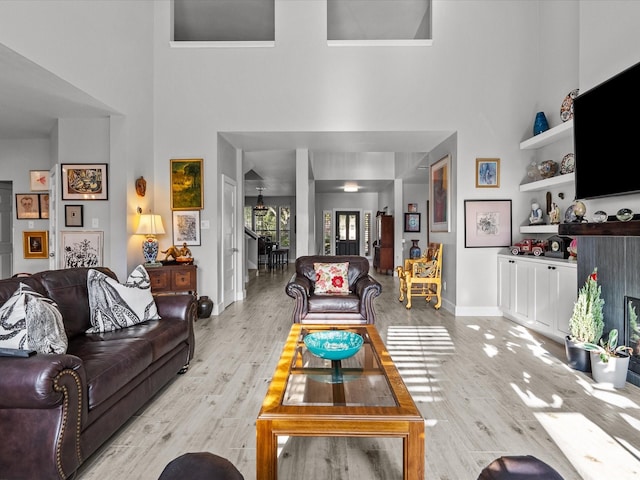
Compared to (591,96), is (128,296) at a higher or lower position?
lower

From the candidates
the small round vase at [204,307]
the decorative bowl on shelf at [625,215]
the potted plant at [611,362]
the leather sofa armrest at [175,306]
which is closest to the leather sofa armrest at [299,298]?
the leather sofa armrest at [175,306]

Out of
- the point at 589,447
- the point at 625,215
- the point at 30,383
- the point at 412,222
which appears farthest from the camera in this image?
the point at 412,222

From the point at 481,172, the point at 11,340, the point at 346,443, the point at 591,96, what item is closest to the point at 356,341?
the point at 346,443

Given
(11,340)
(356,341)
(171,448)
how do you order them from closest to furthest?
(11,340), (171,448), (356,341)

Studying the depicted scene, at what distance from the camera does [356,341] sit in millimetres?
2143

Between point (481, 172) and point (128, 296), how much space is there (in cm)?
474

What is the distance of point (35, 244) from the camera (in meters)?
5.77

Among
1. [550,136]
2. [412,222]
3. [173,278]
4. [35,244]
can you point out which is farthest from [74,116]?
[412,222]

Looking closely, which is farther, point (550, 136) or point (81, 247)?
point (81, 247)

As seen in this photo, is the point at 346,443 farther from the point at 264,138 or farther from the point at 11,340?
the point at 264,138

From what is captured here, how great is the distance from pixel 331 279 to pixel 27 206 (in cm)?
511

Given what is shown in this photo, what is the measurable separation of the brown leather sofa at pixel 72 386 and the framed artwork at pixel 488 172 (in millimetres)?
4542

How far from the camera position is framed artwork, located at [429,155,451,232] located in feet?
18.2

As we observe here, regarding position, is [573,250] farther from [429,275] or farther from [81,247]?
[81,247]
